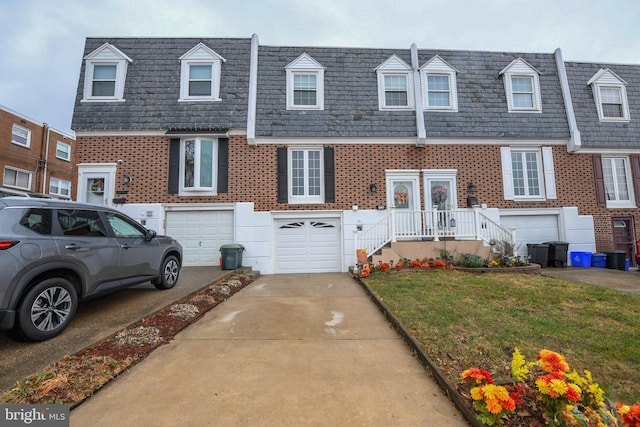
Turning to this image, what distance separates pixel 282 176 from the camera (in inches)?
403

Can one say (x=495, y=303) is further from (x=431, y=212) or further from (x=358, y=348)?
(x=431, y=212)

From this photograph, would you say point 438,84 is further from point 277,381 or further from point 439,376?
point 277,381

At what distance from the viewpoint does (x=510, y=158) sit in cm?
1077

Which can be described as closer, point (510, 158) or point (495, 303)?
point (495, 303)

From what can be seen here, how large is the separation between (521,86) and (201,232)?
45.0ft

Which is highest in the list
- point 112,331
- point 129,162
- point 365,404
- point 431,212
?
point 129,162

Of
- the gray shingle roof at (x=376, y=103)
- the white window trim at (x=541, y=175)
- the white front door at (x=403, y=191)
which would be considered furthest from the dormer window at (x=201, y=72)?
the white window trim at (x=541, y=175)

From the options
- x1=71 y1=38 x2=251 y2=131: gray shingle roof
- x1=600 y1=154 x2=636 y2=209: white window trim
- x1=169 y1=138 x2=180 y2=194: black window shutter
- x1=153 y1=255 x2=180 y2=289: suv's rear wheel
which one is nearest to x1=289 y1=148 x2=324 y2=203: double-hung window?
x1=71 y1=38 x2=251 y2=131: gray shingle roof

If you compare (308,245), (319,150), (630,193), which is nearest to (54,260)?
(308,245)

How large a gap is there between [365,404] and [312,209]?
7909mm

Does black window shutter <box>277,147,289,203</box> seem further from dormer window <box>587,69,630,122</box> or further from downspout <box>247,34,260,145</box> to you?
dormer window <box>587,69,630,122</box>

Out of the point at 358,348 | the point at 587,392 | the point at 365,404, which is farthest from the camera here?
the point at 358,348

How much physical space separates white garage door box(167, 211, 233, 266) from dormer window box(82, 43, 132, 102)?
5.01 meters

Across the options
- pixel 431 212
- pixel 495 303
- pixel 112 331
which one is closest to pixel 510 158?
pixel 431 212
